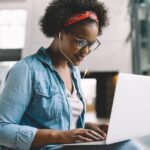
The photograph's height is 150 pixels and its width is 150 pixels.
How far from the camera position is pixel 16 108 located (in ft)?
2.75

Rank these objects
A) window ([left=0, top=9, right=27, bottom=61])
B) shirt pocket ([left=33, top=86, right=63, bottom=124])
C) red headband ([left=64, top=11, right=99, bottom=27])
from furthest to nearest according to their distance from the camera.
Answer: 1. window ([left=0, top=9, right=27, bottom=61])
2. red headband ([left=64, top=11, right=99, bottom=27])
3. shirt pocket ([left=33, top=86, right=63, bottom=124])

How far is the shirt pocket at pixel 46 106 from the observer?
87 centimetres

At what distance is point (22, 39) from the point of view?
304cm

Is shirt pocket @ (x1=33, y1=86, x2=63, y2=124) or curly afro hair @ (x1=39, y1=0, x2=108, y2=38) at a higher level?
curly afro hair @ (x1=39, y1=0, x2=108, y2=38)

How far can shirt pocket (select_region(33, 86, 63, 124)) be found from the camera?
867 mm

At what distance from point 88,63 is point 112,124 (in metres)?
2.23

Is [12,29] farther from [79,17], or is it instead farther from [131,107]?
[131,107]

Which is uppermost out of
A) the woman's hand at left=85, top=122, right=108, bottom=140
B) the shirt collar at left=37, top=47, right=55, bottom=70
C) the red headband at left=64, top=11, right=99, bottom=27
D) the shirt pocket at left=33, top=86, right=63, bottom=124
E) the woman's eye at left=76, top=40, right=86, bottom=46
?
the red headband at left=64, top=11, right=99, bottom=27

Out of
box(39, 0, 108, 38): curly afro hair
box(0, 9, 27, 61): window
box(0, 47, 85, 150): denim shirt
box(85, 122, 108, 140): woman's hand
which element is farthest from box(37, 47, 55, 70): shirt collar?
→ box(0, 9, 27, 61): window

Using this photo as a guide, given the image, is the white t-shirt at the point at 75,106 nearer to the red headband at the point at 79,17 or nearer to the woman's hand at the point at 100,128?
the woman's hand at the point at 100,128

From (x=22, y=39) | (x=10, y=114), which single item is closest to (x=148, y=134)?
(x=10, y=114)

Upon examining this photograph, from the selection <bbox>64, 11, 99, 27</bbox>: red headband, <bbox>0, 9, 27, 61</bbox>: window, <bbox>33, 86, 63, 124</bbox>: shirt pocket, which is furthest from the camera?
Result: <bbox>0, 9, 27, 61</bbox>: window

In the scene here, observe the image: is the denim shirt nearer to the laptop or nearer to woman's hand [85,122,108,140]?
woman's hand [85,122,108,140]

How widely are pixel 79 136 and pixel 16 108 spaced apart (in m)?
0.20
